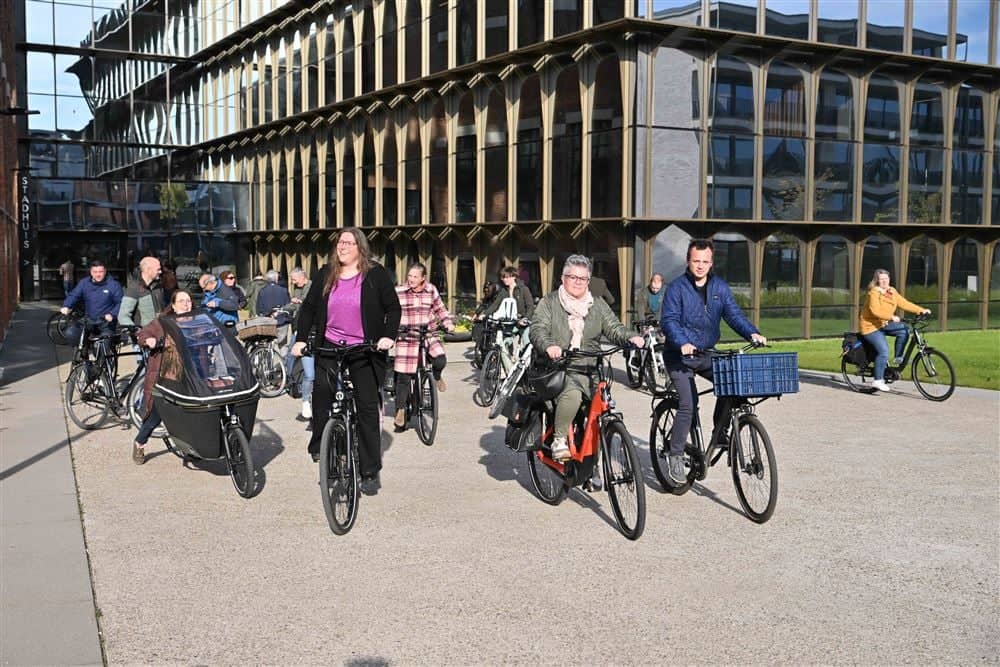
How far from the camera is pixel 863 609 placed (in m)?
5.49

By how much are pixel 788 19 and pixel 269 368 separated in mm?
15412

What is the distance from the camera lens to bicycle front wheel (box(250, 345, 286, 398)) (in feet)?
49.3

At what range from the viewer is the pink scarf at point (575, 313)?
7562 mm

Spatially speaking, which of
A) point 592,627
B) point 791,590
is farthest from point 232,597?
point 791,590

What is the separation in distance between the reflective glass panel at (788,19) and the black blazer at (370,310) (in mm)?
18684

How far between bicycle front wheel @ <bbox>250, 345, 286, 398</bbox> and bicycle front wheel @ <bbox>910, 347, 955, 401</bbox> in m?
8.45

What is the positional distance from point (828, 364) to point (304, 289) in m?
9.47

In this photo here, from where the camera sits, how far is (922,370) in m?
14.6

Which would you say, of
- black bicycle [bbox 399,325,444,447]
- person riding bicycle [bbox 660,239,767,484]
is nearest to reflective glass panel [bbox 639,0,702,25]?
black bicycle [bbox 399,325,444,447]

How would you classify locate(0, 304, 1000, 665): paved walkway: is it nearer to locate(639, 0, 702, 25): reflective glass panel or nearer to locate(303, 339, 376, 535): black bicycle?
locate(303, 339, 376, 535): black bicycle

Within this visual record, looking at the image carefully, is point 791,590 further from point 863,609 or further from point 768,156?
point 768,156

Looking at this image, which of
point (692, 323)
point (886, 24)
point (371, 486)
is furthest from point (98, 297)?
point (886, 24)

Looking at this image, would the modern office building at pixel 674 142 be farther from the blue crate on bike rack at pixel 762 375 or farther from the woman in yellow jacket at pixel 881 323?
the blue crate on bike rack at pixel 762 375

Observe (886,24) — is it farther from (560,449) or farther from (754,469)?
(560,449)
